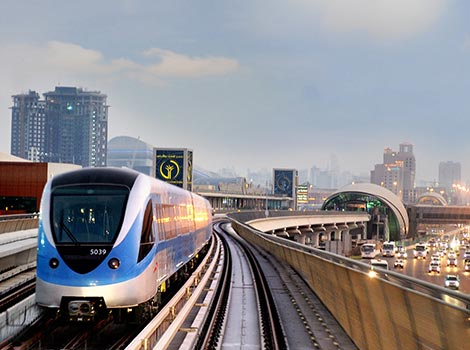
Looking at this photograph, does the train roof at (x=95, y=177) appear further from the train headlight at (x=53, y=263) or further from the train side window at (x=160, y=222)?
the train headlight at (x=53, y=263)

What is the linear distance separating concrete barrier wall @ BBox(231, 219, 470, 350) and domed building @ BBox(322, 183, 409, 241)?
514 ft

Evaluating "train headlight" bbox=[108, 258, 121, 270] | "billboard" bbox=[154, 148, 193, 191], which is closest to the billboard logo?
"billboard" bbox=[154, 148, 193, 191]

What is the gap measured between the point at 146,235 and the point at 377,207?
167360 mm

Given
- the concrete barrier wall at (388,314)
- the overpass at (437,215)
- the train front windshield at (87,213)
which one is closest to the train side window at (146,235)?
the train front windshield at (87,213)

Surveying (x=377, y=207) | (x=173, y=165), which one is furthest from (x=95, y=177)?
(x=377, y=207)

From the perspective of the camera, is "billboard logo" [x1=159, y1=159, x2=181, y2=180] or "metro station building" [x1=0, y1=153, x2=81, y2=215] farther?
"billboard logo" [x1=159, y1=159, x2=181, y2=180]

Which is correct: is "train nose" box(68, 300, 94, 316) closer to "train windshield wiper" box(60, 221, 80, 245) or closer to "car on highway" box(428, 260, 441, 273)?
"train windshield wiper" box(60, 221, 80, 245)

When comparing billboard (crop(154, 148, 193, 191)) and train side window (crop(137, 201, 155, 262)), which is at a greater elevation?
billboard (crop(154, 148, 193, 191))

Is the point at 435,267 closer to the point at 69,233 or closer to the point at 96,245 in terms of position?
the point at 96,245

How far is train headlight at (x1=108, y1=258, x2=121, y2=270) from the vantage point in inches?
575

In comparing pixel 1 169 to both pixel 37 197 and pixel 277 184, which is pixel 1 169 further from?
pixel 277 184

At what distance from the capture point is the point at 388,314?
11055mm

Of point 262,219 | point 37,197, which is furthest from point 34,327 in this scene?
point 262,219

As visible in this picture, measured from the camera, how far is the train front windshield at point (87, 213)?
1489 centimetres
